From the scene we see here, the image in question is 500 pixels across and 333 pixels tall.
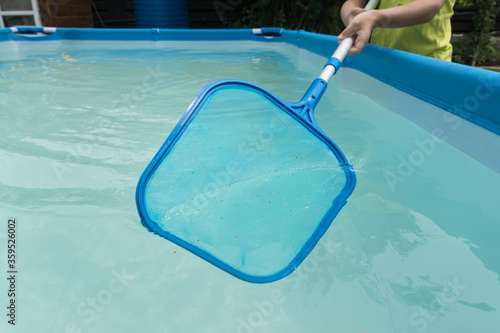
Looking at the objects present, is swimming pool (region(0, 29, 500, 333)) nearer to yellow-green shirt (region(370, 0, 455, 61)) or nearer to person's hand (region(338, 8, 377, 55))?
yellow-green shirt (region(370, 0, 455, 61))

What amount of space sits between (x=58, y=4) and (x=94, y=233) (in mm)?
7652

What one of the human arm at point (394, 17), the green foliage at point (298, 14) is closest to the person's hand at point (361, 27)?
the human arm at point (394, 17)

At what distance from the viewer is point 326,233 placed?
1.18m

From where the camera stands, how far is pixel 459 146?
1.64 meters

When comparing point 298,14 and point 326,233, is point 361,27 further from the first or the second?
point 298,14

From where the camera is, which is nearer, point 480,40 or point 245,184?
point 245,184

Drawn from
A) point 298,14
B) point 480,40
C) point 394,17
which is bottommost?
point 480,40

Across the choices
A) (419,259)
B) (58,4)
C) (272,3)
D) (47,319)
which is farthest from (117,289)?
(58,4)

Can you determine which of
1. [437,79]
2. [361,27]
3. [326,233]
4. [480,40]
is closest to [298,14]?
[480,40]

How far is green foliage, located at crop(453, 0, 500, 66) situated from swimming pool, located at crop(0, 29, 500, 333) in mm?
5079

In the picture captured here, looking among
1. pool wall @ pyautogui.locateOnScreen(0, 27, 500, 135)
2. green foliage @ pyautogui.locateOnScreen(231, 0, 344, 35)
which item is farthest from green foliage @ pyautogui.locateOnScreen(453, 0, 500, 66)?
pool wall @ pyautogui.locateOnScreen(0, 27, 500, 135)

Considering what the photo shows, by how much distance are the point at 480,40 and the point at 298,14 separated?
3433 millimetres

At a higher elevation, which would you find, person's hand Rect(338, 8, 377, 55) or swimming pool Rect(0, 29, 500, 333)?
person's hand Rect(338, 8, 377, 55)

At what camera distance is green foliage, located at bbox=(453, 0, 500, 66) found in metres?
6.36
